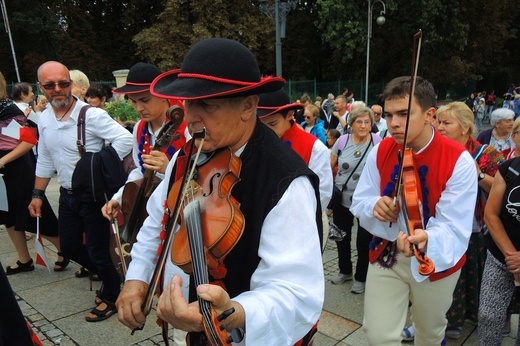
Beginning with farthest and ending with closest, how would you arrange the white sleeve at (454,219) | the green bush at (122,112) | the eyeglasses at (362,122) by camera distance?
the green bush at (122,112) → the eyeglasses at (362,122) → the white sleeve at (454,219)

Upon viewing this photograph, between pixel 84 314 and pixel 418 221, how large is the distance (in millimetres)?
3247

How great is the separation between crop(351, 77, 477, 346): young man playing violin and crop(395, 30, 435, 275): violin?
1 cm

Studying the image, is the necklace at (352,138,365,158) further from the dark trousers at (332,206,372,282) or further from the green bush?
the green bush

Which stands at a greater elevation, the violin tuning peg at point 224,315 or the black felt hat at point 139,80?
the black felt hat at point 139,80

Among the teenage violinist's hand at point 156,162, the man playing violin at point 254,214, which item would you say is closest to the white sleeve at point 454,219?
the man playing violin at point 254,214

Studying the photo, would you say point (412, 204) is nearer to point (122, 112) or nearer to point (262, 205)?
point (262, 205)

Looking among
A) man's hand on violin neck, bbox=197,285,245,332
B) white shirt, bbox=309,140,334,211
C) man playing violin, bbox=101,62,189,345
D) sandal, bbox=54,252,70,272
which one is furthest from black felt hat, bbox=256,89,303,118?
sandal, bbox=54,252,70,272

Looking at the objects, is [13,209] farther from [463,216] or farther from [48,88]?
[463,216]

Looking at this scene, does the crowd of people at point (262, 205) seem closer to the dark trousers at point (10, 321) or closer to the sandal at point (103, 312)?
the sandal at point (103, 312)

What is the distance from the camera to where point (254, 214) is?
159 centimetres

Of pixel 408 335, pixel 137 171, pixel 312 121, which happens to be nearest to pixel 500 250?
pixel 408 335

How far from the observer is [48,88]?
383 centimetres

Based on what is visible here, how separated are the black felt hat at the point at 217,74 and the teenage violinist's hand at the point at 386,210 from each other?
1.29m

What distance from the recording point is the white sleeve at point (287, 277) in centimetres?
136
